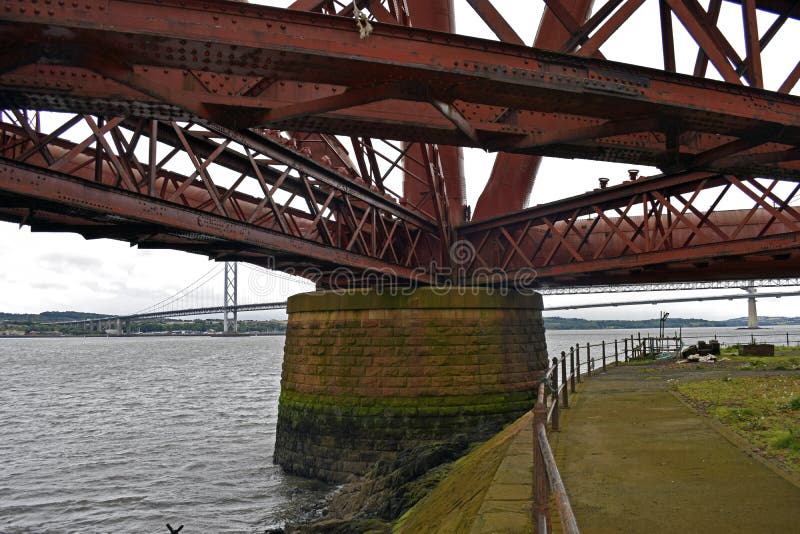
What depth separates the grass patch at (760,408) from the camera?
8023mm

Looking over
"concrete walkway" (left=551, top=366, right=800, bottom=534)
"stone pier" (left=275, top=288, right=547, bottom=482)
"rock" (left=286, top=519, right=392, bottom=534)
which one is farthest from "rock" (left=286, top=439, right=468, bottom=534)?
"concrete walkway" (left=551, top=366, right=800, bottom=534)

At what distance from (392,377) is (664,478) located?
35.7 feet

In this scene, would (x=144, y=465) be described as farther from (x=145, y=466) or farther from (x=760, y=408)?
(x=760, y=408)

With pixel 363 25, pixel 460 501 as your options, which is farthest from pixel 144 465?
pixel 363 25

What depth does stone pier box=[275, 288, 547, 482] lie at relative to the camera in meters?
17.1

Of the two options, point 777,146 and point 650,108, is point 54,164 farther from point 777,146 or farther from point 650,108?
point 777,146

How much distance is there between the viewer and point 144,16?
4.57 meters

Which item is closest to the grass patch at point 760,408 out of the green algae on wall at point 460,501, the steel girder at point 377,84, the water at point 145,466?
the green algae on wall at point 460,501

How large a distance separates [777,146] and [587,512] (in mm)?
5267

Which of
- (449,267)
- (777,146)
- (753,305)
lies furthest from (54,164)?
(753,305)

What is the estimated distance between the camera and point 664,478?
698 cm

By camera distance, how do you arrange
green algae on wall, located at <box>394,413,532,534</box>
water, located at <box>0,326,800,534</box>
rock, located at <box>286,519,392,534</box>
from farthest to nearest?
water, located at <box>0,326,800,534</box> < rock, located at <box>286,519,392,534</box> < green algae on wall, located at <box>394,413,532,534</box>

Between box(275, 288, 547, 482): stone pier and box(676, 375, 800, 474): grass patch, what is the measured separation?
521 centimetres

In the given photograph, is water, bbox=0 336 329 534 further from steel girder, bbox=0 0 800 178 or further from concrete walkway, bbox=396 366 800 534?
steel girder, bbox=0 0 800 178
